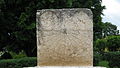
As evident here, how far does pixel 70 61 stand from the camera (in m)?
8.85

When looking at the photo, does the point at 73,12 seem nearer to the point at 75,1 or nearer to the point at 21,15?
the point at 21,15

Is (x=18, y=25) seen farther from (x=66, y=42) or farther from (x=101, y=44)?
(x=101, y=44)

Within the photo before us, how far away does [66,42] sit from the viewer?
882cm

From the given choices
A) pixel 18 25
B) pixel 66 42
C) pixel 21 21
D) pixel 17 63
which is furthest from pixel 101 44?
pixel 66 42

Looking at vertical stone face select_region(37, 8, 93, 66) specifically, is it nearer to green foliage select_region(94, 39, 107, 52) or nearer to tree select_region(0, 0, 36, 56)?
tree select_region(0, 0, 36, 56)

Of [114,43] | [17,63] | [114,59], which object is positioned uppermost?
[114,43]

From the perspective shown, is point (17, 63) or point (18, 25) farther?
point (18, 25)

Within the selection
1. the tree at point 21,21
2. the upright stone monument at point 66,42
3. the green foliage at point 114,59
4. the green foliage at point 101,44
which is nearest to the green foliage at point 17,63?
the tree at point 21,21

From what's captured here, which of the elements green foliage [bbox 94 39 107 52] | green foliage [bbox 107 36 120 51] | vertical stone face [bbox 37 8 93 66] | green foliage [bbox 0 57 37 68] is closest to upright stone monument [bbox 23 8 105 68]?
vertical stone face [bbox 37 8 93 66]

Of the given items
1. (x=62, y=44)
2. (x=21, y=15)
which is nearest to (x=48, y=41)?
(x=62, y=44)

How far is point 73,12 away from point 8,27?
16553mm

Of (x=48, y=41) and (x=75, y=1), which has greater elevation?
(x=75, y=1)

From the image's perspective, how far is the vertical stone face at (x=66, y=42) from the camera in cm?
880

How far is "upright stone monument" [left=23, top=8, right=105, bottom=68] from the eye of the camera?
8.80 metres
